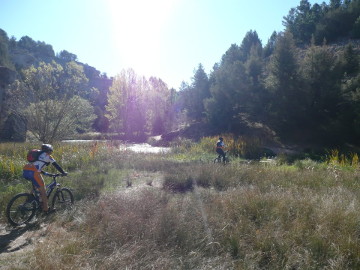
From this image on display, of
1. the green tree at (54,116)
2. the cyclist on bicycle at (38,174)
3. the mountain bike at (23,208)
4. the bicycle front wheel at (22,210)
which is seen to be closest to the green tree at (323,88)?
the green tree at (54,116)

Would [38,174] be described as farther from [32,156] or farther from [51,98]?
[51,98]

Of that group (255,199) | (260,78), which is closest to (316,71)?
(260,78)

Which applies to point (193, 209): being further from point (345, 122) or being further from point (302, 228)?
point (345, 122)

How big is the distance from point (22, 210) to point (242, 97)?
26.9 meters

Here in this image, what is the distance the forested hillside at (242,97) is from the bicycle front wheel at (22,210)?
11291mm

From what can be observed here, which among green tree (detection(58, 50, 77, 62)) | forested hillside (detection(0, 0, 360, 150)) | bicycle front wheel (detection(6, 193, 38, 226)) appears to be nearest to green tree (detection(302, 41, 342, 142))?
forested hillside (detection(0, 0, 360, 150))

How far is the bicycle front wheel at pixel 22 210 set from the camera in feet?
18.1

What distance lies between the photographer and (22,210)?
18.2ft

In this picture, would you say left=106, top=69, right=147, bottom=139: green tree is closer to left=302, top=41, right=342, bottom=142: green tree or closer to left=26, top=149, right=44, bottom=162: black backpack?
left=302, top=41, right=342, bottom=142: green tree

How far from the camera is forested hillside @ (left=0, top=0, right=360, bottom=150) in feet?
53.8

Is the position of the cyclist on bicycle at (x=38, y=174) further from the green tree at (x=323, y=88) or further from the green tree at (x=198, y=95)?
the green tree at (x=198, y=95)

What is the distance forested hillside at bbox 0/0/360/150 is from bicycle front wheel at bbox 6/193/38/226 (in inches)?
445

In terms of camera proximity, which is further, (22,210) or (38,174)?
(38,174)

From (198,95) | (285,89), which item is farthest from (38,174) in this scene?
(198,95)
